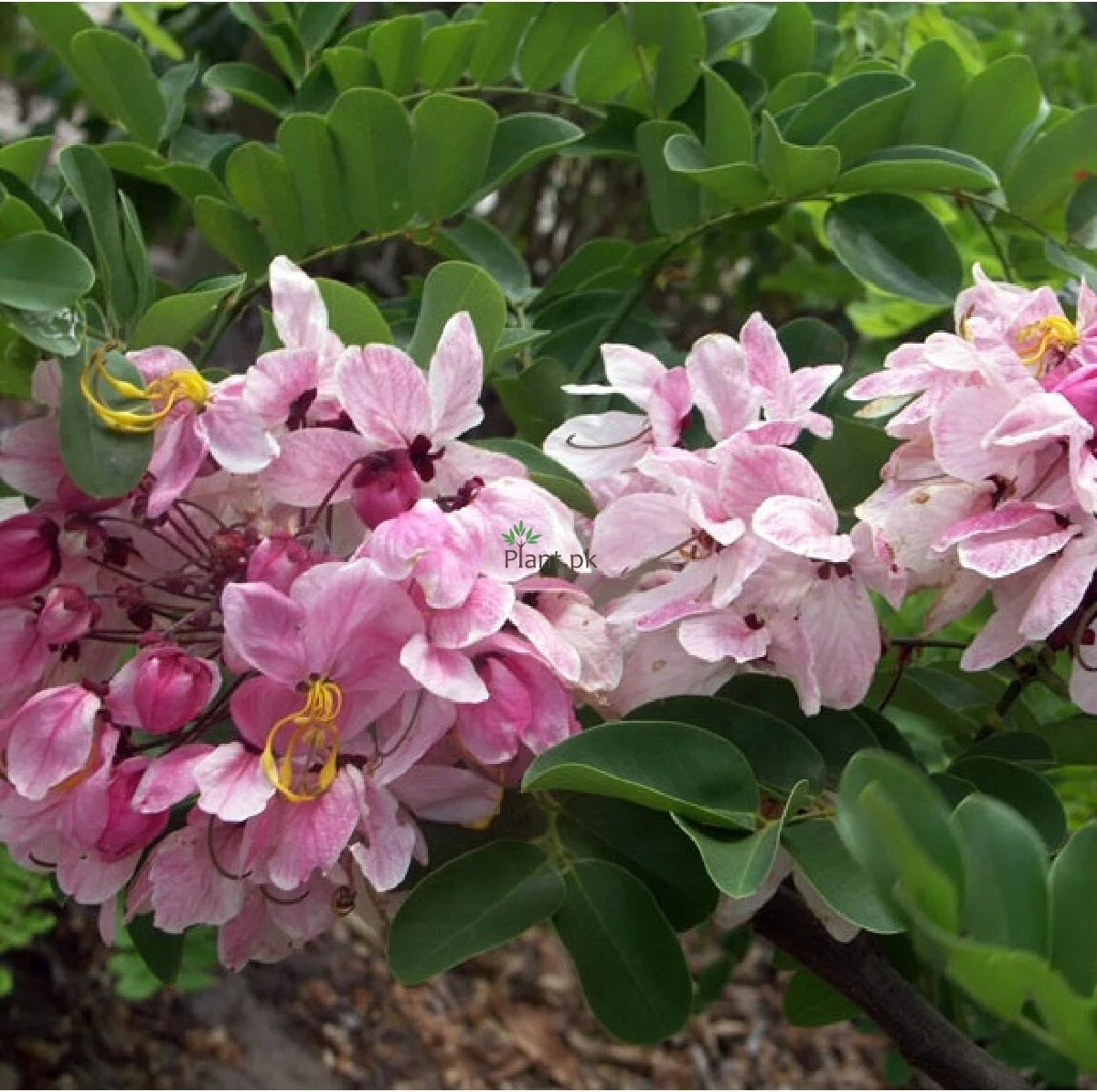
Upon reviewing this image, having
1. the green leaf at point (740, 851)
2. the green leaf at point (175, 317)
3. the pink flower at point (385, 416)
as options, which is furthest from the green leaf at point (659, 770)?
the green leaf at point (175, 317)

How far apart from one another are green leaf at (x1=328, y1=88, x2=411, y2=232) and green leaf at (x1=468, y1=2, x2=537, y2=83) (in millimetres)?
169

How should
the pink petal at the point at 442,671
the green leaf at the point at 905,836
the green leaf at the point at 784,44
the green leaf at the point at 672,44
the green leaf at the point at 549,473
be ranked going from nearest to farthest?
the green leaf at the point at 905,836 < the pink petal at the point at 442,671 < the green leaf at the point at 549,473 < the green leaf at the point at 672,44 < the green leaf at the point at 784,44

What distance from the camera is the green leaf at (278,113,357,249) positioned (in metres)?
0.70

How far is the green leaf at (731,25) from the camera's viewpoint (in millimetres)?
827

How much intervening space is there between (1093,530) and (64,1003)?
5.79ft

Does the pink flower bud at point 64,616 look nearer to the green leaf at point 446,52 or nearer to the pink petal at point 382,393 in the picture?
the pink petal at point 382,393

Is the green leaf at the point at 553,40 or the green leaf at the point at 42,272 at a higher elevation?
the green leaf at the point at 42,272

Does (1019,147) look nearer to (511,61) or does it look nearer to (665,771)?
(511,61)

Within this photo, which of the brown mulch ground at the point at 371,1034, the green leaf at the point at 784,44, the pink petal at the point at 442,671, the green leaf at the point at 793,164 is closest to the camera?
the pink petal at the point at 442,671

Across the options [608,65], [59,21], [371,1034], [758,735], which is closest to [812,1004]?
[758,735]

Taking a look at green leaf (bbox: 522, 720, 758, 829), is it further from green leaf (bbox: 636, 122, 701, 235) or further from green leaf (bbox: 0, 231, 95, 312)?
green leaf (bbox: 636, 122, 701, 235)

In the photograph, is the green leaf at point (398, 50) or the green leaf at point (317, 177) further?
the green leaf at point (398, 50)

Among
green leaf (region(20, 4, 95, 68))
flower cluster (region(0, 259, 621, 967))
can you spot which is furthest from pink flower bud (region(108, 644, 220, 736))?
green leaf (region(20, 4, 95, 68))

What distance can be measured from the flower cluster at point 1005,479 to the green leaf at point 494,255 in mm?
338
